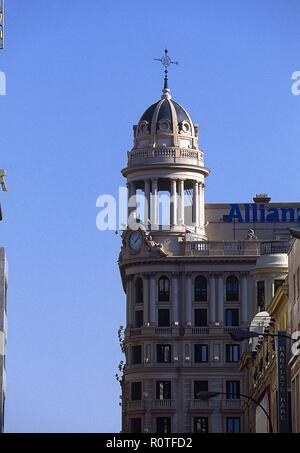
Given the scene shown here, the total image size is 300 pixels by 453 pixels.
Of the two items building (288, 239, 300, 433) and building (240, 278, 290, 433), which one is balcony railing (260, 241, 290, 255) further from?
building (288, 239, 300, 433)

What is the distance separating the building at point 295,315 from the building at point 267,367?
253 cm

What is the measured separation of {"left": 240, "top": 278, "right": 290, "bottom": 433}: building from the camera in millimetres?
116188

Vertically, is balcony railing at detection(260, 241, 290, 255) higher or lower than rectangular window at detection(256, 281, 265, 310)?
higher

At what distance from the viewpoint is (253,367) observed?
150m

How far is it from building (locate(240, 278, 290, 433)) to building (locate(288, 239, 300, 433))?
2531 mm

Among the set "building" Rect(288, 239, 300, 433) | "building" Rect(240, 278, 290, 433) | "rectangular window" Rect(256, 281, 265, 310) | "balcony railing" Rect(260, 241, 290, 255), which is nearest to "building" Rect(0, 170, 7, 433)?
"building" Rect(240, 278, 290, 433)

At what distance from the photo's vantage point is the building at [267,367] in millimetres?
116188

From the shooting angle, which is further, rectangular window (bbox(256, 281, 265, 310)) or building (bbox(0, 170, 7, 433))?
rectangular window (bbox(256, 281, 265, 310))
